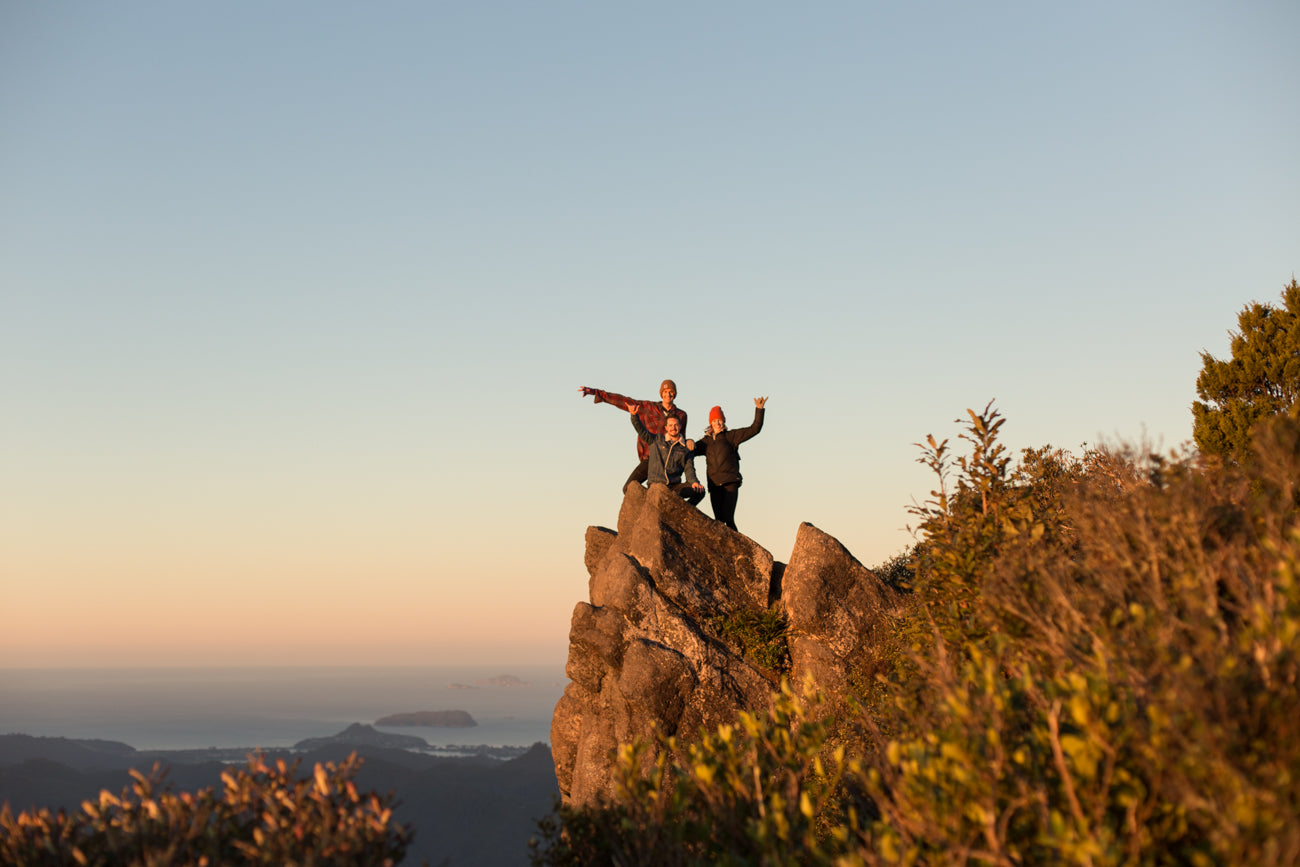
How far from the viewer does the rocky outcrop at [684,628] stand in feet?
73.3

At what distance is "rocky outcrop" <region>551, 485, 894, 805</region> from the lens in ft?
73.3

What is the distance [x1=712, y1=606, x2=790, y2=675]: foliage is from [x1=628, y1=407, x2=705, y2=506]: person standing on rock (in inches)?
169

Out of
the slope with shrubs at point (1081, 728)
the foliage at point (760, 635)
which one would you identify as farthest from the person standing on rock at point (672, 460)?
the slope with shrubs at point (1081, 728)

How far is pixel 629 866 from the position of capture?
36.6 feet

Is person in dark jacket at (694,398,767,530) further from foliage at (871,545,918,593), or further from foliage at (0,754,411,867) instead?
foliage at (0,754,411,867)

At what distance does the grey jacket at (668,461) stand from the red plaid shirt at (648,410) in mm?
193

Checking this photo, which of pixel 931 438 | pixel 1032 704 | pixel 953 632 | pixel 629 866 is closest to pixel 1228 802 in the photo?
pixel 1032 704

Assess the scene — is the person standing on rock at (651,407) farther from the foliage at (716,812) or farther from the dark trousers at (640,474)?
the foliage at (716,812)

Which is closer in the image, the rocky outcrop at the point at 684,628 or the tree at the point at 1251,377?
the rocky outcrop at the point at 684,628

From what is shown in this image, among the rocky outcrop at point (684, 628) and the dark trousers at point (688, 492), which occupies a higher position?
the dark trousers at point (688, 492)

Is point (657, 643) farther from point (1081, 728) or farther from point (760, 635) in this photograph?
point (1081, 728)

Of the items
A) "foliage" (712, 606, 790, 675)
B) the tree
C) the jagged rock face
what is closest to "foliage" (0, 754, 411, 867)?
"foliage" (712, 606, 790, 675)

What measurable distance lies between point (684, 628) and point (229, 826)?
581 inches

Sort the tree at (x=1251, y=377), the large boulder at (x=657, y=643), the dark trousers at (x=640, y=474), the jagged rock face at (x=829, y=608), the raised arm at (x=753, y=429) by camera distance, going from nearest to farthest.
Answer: the large boulder at (x=657, y=643), the jagged rock face at (x=829, y=608), the raised arm at (x=753, y=429), the dark trousers at (x=640, y=474), the tree at (x=1251, y=377)
